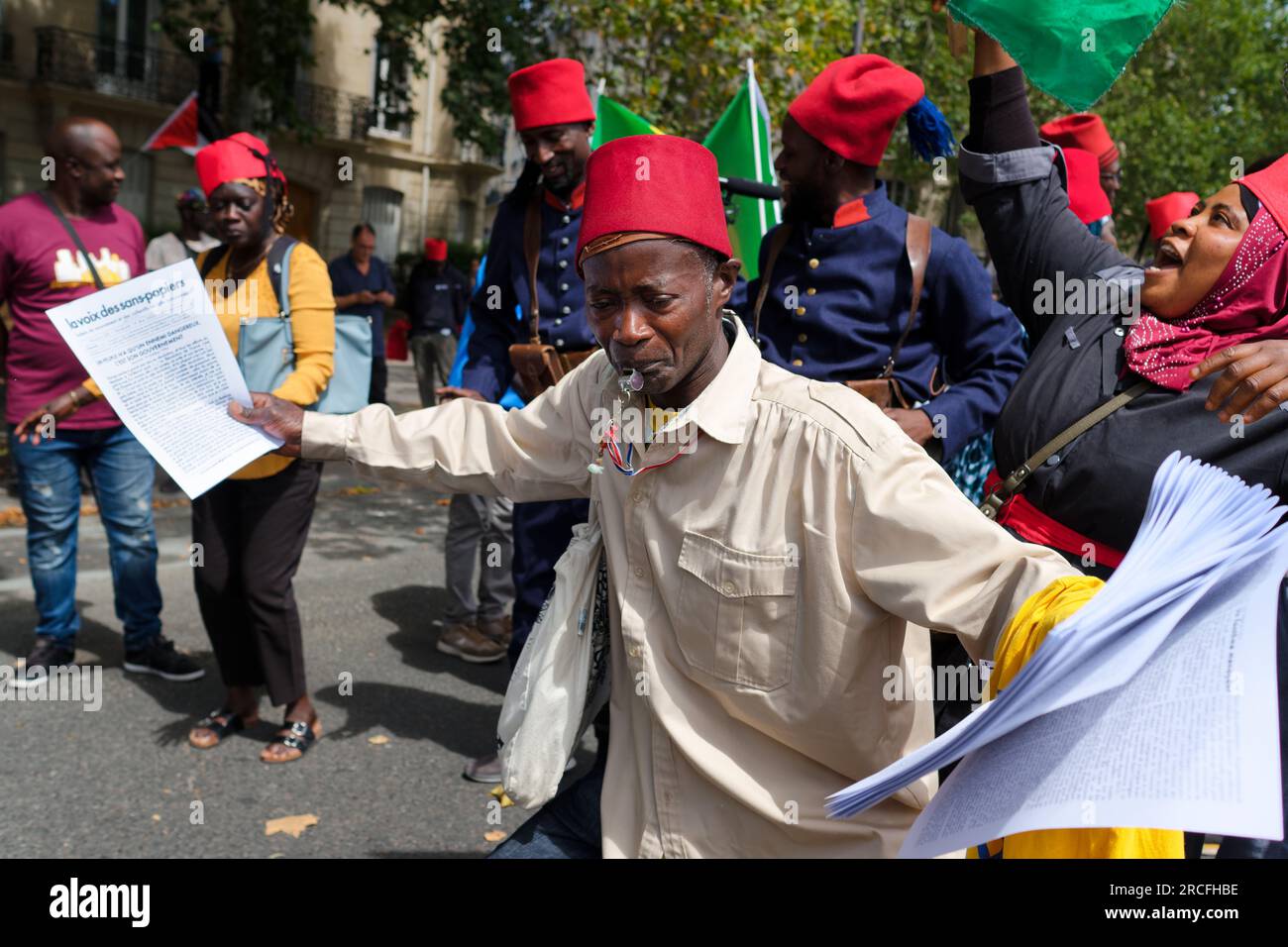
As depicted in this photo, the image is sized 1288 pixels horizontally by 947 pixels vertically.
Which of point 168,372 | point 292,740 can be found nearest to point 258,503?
point 292,740

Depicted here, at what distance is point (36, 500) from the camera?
5281 mm

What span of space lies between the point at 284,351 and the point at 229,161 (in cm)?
71

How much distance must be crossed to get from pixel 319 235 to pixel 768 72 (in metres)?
21.6

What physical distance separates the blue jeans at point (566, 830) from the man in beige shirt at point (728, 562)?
33 millimetres

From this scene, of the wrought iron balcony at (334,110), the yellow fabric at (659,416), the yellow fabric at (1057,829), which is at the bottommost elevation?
the yellow fabric at (1057,829)

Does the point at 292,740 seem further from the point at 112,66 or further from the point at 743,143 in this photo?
the point at 112,66

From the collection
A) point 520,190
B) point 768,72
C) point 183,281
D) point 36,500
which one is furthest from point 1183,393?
point 768,72

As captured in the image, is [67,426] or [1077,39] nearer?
[1077,39]

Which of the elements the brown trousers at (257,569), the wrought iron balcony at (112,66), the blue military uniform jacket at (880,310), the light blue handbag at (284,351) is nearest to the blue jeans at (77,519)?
the brown trousers at (257,569)

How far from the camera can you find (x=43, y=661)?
5.32m

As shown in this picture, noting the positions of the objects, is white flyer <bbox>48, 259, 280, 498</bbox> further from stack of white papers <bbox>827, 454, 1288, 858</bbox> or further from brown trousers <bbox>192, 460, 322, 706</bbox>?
stack of white papers <bbox>827, 454, 1288, 858</bbox>

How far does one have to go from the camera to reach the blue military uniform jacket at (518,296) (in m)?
4.45

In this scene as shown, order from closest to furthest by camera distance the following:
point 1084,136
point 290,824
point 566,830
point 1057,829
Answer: point 1057,829, point 566,830, point 290,824, point 1084,136

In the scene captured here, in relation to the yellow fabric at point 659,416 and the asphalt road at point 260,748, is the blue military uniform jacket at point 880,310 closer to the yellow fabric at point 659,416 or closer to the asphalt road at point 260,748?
the yellow fabric at point 659,416
